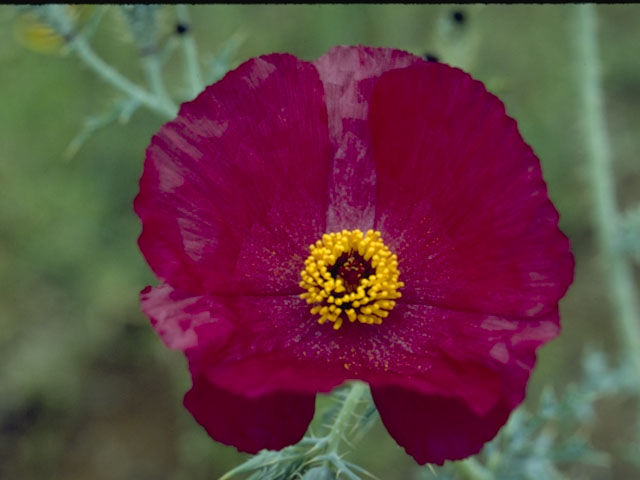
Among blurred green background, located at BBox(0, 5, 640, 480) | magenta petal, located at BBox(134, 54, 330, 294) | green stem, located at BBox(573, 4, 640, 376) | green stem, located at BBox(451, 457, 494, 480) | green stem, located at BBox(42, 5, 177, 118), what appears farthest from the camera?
blurred green background, located at BBox(0, 5, 640, 480)

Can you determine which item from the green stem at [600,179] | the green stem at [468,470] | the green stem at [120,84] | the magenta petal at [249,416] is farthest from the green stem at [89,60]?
the green stem at [600,179]

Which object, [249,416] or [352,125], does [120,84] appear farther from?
[249,416]

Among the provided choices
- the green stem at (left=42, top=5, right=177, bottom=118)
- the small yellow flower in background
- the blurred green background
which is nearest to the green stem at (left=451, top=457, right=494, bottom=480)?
the green stem at (left=42, top=5, right=177, bottom=118)

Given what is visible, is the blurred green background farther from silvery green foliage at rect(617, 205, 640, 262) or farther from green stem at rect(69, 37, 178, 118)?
green stem at rect(69, 37, 178, 118)

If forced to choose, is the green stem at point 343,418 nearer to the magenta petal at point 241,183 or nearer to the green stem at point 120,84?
the magenta petal at point 241,183

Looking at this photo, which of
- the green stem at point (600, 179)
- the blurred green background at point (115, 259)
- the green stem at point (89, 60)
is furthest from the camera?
the blurred green background at point (115, 259)
